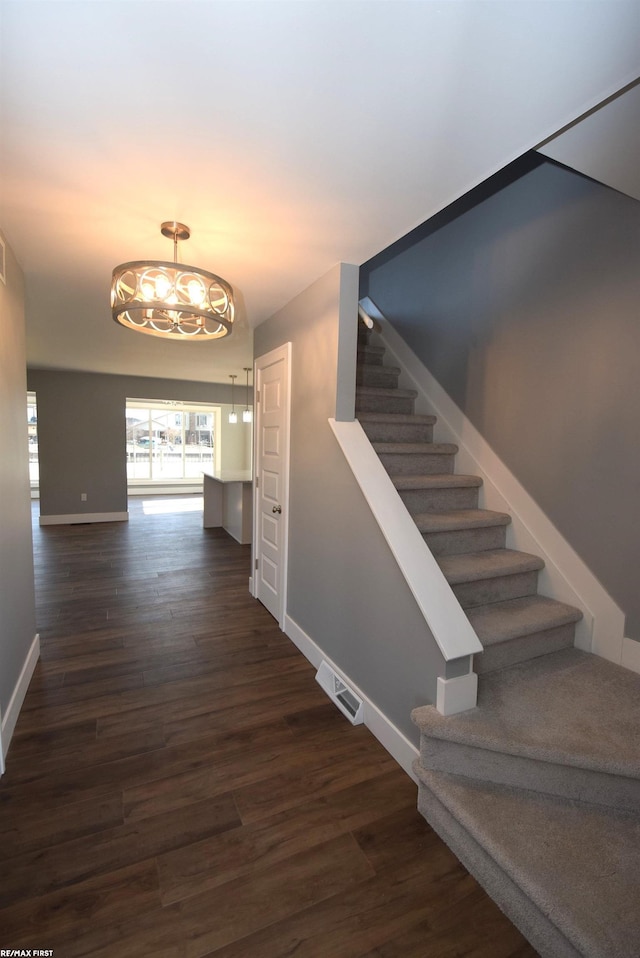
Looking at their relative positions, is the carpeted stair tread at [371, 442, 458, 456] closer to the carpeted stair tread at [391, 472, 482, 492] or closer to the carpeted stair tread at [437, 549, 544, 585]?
the carpeted stair tread at [391, 472, 482, 492]

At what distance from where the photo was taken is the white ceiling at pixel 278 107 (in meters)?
1.00

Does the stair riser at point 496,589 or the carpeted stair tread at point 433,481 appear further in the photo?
the carpeted stair tread at point 433,481

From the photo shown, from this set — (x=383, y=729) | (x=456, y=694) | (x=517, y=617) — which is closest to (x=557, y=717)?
(x=456, y=694)

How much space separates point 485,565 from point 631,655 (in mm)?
780

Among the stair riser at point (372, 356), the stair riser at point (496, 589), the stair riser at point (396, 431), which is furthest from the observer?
the stair riser at point (372, 356)

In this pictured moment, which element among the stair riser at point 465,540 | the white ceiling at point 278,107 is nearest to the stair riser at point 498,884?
the stair riser at point 465,540

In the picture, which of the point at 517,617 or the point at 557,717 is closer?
the point at 557,717

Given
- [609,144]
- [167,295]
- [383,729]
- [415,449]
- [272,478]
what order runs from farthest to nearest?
[272,478], [415,449], [383,729], [167,295], [609,144]

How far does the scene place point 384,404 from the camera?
3459 mm

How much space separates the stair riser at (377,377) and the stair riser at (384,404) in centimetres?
28

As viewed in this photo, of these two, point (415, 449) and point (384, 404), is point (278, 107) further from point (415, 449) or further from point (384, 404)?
point (384, 404)

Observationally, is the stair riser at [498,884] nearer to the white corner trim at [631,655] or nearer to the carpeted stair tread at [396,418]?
the white corner trim at [631,655]

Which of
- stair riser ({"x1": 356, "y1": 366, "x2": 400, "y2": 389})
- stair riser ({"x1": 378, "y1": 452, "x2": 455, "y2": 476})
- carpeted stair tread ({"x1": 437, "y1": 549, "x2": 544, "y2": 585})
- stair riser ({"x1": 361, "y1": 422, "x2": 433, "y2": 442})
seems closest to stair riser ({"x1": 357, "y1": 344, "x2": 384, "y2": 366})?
stair riser ({"x1": 356, "y1": 366, "x2": 400, "y2": 389})

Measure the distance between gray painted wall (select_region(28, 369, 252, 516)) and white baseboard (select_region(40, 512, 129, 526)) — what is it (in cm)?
5
